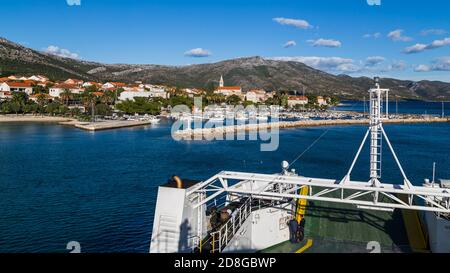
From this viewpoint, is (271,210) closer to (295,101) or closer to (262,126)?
(262,126)

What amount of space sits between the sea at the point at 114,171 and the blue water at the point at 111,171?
4 centimetres

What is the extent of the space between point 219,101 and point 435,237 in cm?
8765

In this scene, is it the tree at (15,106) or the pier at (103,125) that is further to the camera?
the tree at (15,106)

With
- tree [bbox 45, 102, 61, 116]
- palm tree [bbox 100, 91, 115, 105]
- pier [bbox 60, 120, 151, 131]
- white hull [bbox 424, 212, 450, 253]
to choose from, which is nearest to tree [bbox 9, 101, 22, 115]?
tree [bbox 45, 102, 61, 116]

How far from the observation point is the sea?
535 inches

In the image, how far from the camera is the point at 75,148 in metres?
34.8

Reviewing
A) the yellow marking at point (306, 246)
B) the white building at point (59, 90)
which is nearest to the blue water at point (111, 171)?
the yellow marking at point (306, 246)

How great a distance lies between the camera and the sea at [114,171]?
535 inches

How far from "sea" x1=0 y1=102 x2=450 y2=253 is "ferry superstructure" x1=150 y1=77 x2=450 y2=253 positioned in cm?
423

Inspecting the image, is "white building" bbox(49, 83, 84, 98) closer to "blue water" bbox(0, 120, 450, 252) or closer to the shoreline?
the shoreline

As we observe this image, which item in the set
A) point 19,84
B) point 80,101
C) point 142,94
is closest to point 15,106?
point 80,101

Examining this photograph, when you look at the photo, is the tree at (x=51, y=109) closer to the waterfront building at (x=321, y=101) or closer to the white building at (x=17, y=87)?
the white building at (x=17, y=87)

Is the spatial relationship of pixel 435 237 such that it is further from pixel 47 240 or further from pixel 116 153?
pixel 116 153
